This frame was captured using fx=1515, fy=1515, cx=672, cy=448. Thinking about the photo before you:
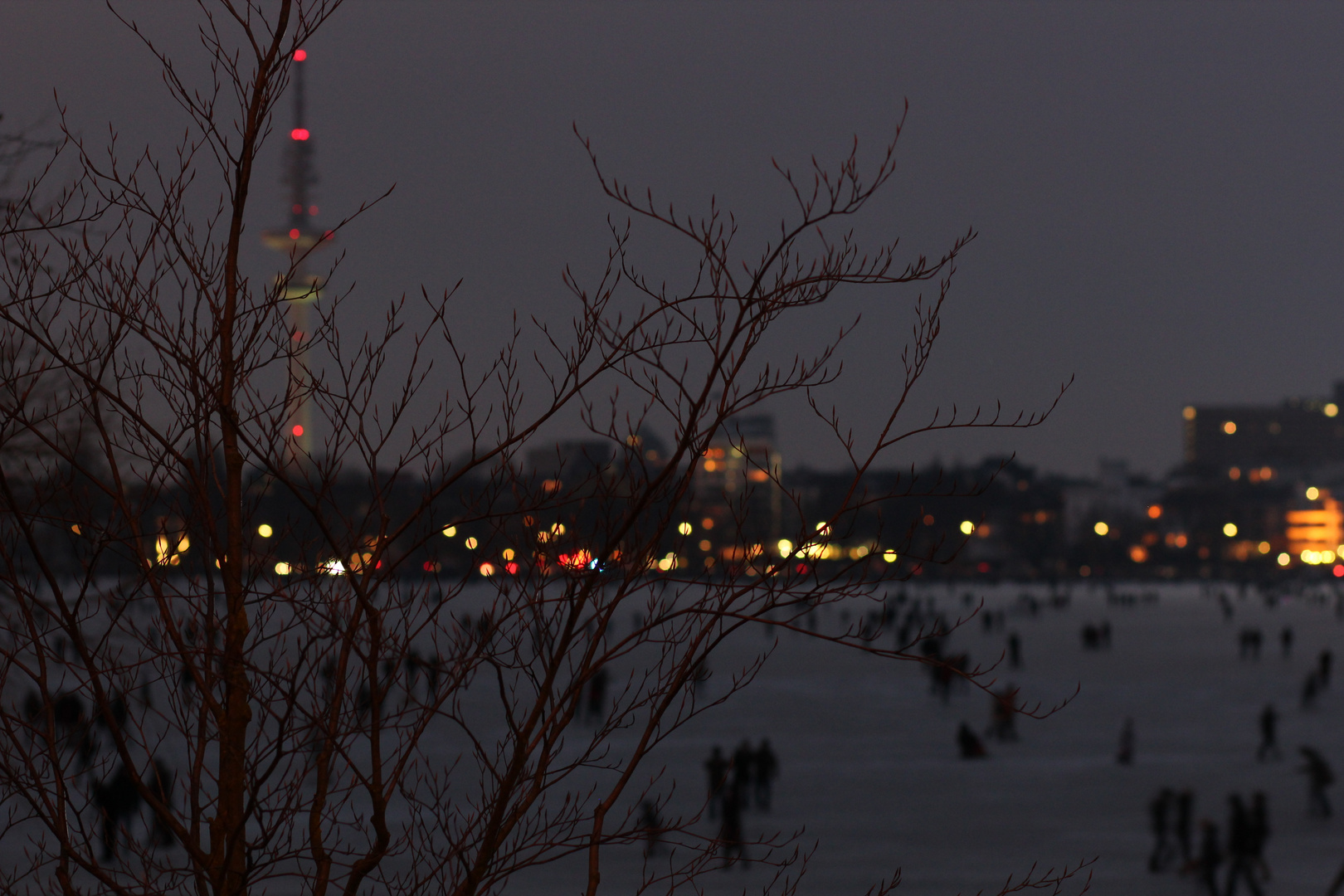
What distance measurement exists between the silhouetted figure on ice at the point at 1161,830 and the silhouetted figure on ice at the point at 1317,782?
2.92 meters

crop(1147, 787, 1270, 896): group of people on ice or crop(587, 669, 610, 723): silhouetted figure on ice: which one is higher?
crop(587, 669, 610, 723): silhouetted figure on ice

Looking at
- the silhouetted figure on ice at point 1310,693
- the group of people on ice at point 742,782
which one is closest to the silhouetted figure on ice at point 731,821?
the group of people on ice at point 742,782

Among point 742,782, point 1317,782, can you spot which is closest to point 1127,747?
point 1317,782

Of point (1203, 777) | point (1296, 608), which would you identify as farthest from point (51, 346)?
point (1296, 608)

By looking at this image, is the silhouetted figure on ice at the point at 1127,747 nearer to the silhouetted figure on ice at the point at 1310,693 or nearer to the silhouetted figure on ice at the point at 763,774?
the silhouetted figure on ice at the point at 763,774

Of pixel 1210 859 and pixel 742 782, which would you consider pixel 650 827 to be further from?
pixel 742 782

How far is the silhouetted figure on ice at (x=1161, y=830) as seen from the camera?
14750 mm

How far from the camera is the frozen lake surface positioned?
14781 mm

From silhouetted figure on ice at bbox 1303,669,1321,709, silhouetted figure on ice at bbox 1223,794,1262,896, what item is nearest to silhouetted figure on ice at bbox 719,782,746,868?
silhouetted figure on ice at bbox 1223,794,1262,896

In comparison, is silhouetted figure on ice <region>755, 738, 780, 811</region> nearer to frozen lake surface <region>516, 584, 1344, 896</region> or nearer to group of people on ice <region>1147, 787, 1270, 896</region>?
frozen lake surface <region>516, 584, 1344, 896</region>

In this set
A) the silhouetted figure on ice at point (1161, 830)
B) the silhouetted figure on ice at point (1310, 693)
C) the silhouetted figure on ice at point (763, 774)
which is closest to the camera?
the silhouetted figure on ice at point (1161, 830)

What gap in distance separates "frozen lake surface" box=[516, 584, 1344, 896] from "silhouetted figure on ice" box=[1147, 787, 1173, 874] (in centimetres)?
20

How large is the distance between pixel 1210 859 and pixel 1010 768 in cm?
759

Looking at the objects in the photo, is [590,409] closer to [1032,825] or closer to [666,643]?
[666,643]
